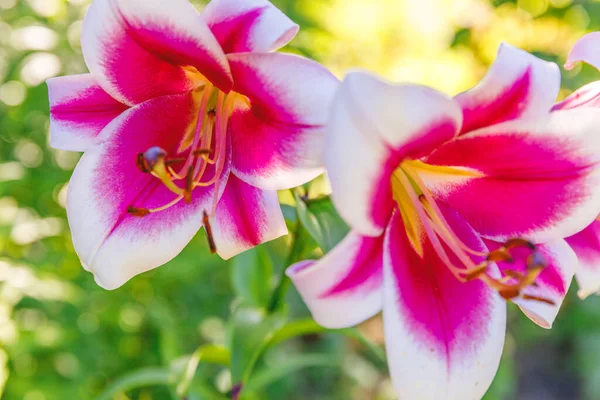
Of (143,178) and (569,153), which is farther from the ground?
(569,153)

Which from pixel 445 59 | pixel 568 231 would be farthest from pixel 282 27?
pixel 445 59

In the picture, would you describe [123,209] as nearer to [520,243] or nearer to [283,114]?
[283,114]

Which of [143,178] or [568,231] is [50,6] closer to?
[143,178]

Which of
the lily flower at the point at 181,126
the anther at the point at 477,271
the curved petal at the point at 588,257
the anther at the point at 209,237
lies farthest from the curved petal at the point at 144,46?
the curved petal at the point at 588,257

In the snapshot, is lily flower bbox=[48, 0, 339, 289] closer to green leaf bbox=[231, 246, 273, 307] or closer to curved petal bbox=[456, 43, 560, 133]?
curved petal bbox=[456, 43, 560, 133]

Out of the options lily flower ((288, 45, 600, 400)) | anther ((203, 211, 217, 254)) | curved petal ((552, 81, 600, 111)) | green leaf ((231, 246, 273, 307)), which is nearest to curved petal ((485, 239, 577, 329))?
lily flower ((288, 45, 600, 400))

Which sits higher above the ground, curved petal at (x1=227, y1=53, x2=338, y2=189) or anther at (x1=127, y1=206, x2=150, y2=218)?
curved petal at (x1=227, y1=53, x2=338, y2=189)
